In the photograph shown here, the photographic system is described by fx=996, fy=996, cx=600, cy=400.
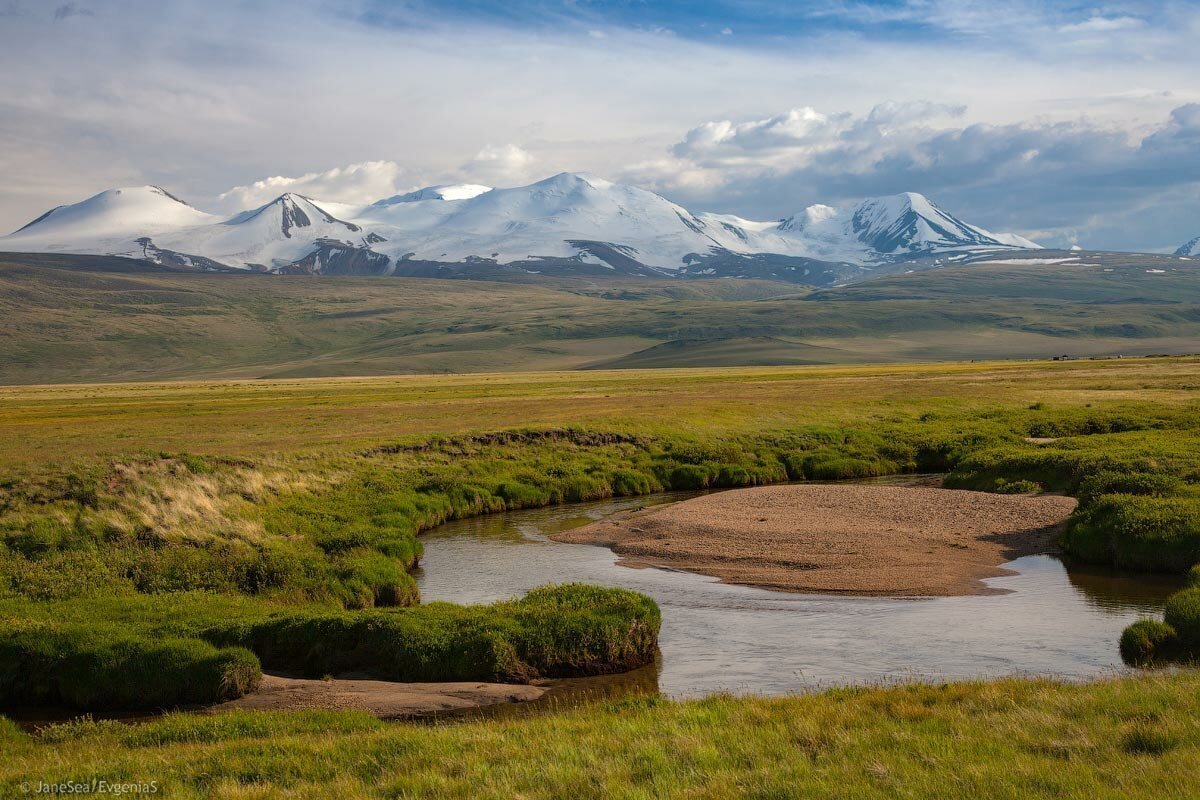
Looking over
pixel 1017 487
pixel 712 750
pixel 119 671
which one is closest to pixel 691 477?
pixel 1017 487

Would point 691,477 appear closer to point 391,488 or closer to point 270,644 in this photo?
point 391,488

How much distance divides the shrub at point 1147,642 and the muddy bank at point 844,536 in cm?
696

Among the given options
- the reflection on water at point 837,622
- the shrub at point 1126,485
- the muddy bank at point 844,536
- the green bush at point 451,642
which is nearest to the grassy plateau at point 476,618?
the green bush at point 451,642

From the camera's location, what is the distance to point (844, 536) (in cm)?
3694

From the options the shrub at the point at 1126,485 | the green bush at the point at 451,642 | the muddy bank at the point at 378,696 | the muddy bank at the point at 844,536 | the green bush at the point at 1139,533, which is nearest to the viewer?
the muddy bank at the point at 378,696

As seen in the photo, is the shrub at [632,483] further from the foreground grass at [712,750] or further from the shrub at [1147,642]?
the foreground grass at [712,750]

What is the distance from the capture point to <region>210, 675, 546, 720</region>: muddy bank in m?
19.5

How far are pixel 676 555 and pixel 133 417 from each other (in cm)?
5766

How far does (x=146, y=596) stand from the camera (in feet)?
84.3

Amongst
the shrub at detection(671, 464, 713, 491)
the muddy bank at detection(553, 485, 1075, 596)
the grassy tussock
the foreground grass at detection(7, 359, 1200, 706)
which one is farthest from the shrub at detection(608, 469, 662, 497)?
the grassy tussock

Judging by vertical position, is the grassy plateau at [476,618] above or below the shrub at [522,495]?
above

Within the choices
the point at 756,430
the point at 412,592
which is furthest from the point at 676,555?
the point at 756,430

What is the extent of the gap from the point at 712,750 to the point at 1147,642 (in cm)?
1304

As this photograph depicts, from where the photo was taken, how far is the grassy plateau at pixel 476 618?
1331 cm
